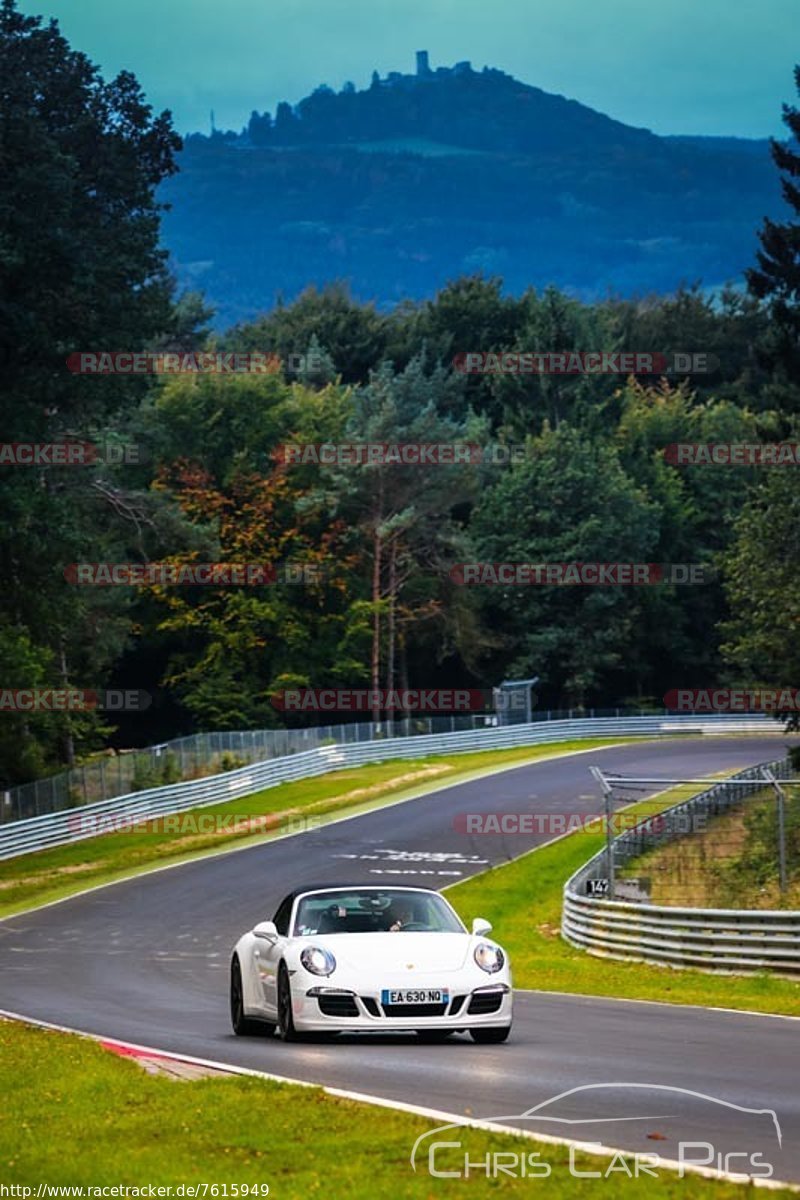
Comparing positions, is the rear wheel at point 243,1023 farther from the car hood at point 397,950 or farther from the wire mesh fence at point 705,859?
the wire mesh fence at point 705,859

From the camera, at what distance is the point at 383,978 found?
15.9 metres

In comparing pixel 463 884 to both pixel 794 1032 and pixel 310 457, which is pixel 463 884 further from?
pixel 310 457

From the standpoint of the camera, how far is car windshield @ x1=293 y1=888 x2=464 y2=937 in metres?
16.9

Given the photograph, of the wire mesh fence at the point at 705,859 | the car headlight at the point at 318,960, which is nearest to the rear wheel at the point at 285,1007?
the car headlight at the point at 318,960

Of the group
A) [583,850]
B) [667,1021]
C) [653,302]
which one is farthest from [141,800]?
[653,302]

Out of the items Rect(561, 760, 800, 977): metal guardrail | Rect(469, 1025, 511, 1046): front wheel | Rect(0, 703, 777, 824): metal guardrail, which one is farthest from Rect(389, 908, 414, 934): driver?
Rect(0, 703, 777, 824): metal guardrail

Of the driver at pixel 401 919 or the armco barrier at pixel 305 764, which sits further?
the armco barrier at pixel 305 764

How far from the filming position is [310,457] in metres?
91.7

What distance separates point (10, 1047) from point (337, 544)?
251 feet

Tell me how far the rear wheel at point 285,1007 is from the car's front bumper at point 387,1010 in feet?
0.43

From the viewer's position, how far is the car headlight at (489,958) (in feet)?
53.0

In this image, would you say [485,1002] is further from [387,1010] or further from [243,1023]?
[243,1023]

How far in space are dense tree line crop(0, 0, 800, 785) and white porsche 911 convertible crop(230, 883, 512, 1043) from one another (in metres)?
30.7

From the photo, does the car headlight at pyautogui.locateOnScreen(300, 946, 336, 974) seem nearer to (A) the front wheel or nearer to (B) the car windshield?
(B) the car windshield
